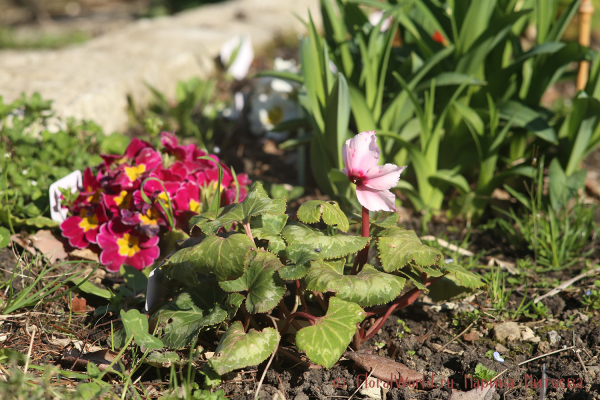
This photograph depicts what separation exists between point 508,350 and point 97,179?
1528 mm

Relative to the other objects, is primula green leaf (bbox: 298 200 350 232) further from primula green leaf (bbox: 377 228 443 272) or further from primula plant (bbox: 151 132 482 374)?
primula green leaf (bbox: 377 228 443 272)

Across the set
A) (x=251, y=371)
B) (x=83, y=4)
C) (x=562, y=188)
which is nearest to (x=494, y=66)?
(x=562, y=188)

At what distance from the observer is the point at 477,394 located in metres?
1.32

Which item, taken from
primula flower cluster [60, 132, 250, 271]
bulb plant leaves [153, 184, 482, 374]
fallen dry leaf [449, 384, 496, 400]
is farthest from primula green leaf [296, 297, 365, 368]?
primula flower cluster [60, 132, 250, 271]

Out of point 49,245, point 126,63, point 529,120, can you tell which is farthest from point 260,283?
point 126,63

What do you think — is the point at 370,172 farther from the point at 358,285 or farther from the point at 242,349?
the point at 242,349

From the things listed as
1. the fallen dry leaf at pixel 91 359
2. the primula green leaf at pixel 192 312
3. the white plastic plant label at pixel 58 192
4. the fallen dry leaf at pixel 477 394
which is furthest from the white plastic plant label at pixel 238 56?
the fallen dry leaf at pixel 477 394

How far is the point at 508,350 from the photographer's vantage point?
1.51 metres

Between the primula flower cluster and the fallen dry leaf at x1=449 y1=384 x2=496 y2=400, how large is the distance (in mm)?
1048

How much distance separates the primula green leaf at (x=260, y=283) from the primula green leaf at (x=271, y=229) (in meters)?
0.03

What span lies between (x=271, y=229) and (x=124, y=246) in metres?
0.71

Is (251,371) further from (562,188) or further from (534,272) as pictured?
(562,188)

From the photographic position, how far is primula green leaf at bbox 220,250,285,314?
4.05ft

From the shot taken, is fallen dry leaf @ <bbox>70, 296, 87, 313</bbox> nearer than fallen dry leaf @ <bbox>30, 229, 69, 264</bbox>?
Yes
